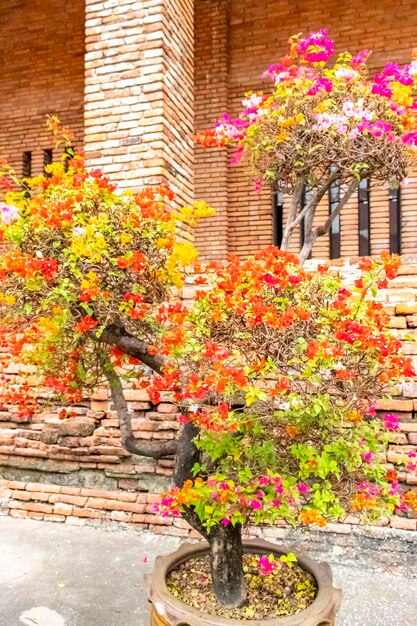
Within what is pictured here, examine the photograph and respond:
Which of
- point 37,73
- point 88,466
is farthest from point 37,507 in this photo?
point 37,73

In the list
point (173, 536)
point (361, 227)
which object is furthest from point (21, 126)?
point (173, 536)

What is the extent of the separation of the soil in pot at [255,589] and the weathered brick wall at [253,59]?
4556mm

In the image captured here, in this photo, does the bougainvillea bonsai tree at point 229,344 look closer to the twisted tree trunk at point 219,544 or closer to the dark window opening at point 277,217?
the twisted tree trunk at point 219,544

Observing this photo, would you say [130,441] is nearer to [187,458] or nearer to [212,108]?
[187,458]

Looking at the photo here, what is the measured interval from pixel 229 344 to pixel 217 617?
1.00 m

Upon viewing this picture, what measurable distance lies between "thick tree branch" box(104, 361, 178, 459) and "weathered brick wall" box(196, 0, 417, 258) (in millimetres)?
4286

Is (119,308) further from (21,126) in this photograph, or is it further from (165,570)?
(21,126)

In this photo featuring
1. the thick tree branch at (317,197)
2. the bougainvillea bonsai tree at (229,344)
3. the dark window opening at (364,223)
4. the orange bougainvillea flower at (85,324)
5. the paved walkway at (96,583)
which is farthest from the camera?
the dark window opening at (364,223)

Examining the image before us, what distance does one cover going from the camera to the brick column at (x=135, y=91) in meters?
4.13

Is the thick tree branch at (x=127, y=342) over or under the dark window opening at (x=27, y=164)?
under

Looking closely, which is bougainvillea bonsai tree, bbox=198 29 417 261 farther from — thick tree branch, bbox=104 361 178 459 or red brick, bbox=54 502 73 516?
red brick, bbox=54 502 73 516

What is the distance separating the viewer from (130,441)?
241 centimetres

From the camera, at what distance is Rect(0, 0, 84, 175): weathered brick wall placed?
24.5 ft

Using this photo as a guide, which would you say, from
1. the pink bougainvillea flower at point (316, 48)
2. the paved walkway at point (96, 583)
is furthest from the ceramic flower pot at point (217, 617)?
the pink bougainvillea flower at point (316, 48)
